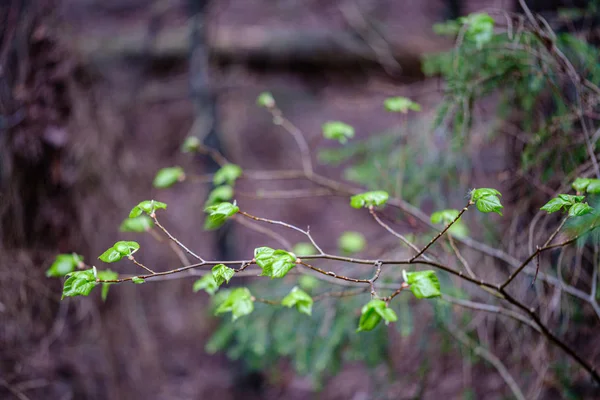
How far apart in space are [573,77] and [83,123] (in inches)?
115

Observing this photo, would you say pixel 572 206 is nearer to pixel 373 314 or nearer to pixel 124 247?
pixel 373 314

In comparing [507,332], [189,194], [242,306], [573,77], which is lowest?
[189,194]

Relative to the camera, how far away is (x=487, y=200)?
1235 mm

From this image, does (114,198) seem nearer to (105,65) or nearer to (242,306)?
(242,306)

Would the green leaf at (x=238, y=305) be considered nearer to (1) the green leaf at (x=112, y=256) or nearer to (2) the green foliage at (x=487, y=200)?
(1) the green leaf at (x=112, y=256)

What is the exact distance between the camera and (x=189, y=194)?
6852 mm

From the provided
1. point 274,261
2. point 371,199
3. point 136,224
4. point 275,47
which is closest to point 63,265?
point 136,224

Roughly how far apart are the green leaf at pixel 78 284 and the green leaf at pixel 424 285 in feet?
3.13

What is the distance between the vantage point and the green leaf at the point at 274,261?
47.5 inches

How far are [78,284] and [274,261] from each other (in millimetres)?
592

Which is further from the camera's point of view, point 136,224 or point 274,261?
point 136,224

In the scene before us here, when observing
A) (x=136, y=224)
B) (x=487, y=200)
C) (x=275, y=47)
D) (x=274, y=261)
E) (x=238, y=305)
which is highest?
A: (x=275, y=47)

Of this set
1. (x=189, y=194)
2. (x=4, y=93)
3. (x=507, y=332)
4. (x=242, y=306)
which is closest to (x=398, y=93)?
(x=507, y=332)

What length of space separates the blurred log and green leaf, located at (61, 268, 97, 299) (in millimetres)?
4542
